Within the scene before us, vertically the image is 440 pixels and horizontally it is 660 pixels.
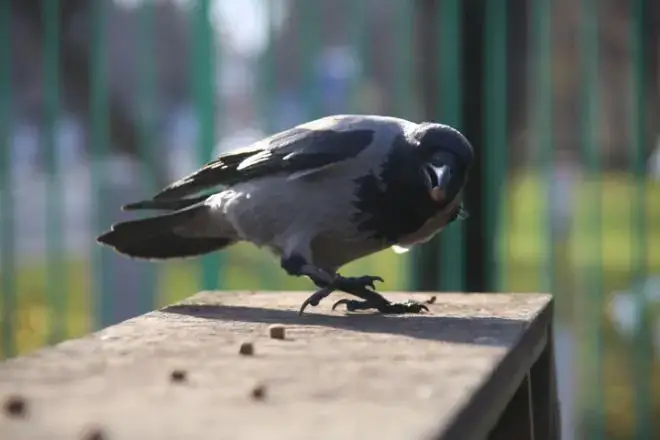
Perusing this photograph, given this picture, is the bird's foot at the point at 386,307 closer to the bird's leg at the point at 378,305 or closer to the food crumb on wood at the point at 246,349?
the bird's leg at the point at 378,305

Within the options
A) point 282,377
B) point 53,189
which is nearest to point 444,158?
point 282,377

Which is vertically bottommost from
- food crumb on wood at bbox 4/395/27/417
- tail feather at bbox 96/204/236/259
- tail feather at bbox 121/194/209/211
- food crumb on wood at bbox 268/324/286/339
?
food crumb on wood at bbox 268/324/286/339

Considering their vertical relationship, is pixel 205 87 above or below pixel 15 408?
above

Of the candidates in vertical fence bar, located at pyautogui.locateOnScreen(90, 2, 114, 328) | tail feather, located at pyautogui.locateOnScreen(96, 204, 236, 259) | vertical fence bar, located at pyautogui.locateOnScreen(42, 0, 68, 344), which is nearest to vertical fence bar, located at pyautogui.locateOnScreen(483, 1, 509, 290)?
tail feather, located at pyautogui.locateOnScreen(96, 204, 236, 259)

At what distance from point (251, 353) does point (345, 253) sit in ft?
2.87

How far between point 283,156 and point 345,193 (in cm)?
21

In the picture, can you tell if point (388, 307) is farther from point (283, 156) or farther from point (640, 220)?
point (640, 220)

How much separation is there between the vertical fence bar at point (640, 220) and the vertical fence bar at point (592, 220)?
0.11 meters

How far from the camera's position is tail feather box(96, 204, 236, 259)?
2812mm

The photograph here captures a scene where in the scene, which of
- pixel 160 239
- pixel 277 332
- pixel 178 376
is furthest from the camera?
pixel 160 239

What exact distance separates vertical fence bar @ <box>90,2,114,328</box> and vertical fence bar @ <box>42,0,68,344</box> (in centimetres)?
13

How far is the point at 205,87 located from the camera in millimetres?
3781

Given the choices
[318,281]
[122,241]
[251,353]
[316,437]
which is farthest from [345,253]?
[316,437]

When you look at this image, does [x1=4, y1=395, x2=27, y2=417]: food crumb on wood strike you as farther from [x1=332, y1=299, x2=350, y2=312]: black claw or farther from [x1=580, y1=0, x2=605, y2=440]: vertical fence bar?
[x1=580, y1=0, x2=605, y2=440]: vertical fence bar
